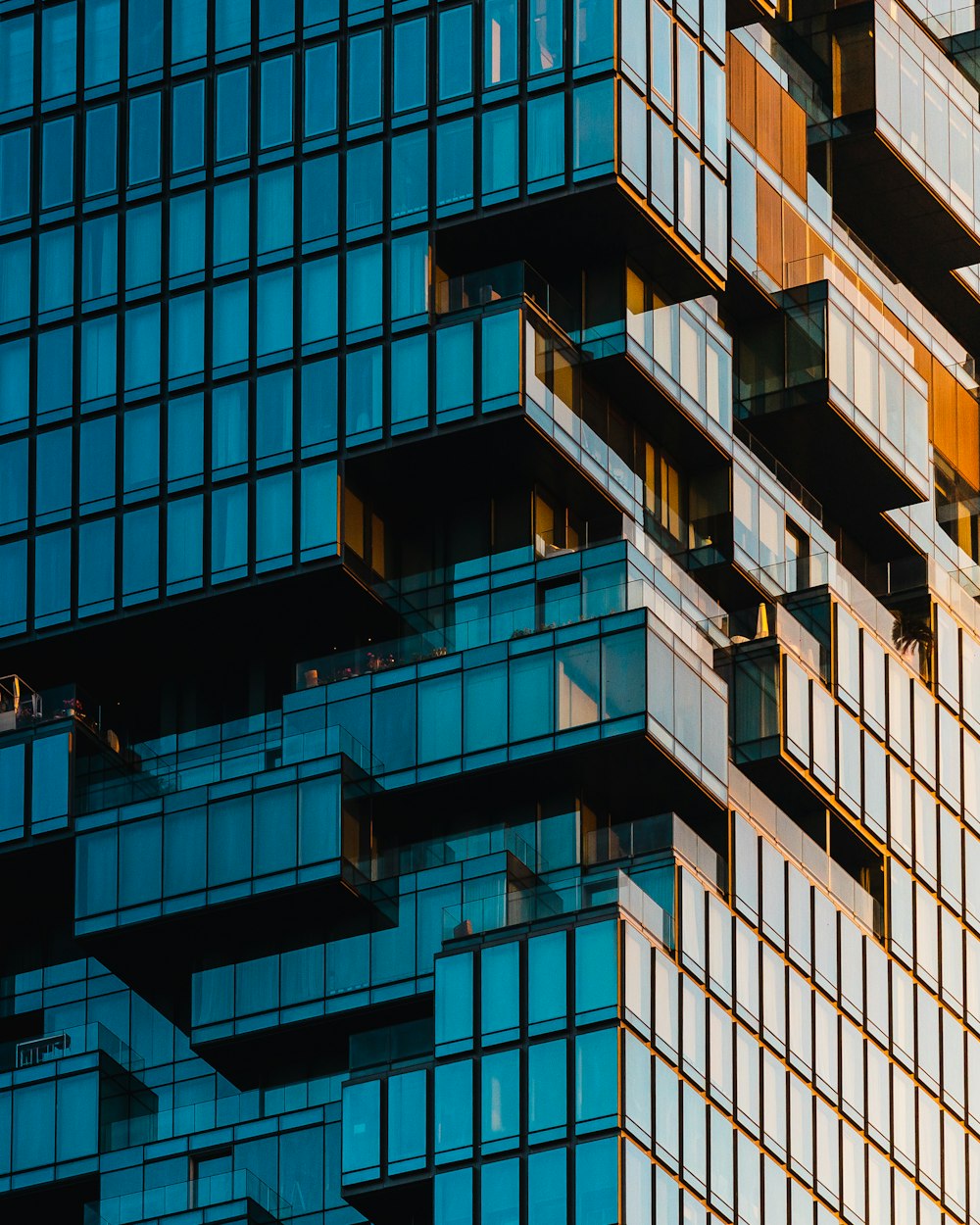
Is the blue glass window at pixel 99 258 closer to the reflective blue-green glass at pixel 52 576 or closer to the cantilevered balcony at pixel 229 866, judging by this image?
the reflective blue-green glass at pixel 52 576

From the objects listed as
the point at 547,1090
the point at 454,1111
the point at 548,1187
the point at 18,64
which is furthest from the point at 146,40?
the point at 548,1187

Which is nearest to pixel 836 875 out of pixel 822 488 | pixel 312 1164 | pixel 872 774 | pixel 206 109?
pixel 872 774

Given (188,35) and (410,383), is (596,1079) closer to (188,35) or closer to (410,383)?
(410,383)

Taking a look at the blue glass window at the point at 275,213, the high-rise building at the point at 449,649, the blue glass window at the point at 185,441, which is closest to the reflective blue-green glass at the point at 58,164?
the high-rise building at the point at 449,649

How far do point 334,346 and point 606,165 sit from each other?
8.44 m

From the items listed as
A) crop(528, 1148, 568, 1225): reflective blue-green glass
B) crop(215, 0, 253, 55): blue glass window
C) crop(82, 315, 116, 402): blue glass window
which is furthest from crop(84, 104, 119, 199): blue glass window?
crop(528, 1148, 568, 1225): reflective blue-green glass

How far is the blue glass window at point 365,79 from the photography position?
361 feet

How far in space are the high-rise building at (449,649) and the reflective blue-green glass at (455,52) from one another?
0.12 meters

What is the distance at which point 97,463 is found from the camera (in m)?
110

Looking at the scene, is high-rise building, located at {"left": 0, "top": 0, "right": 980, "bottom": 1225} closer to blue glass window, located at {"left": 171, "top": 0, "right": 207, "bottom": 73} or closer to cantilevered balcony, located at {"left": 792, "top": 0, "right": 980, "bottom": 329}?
blue glass window, located at {"left": 171, "top": 0, "right": 207, "bottom": 73}

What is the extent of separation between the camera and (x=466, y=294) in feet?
352

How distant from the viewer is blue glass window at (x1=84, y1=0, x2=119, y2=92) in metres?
114

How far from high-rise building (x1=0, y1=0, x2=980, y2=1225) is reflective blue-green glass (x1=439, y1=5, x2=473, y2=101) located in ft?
0.40

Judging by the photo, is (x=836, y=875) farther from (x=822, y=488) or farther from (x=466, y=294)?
(x=466, y=294)
